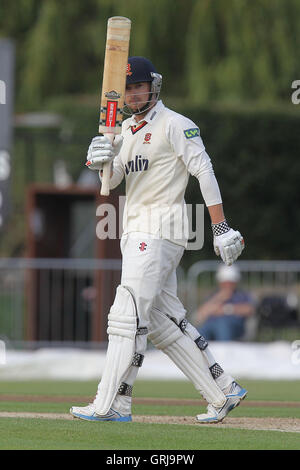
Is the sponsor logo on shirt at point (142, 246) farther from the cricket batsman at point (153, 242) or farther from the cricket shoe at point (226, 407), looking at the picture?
the cricket shoe at point (226, 407)

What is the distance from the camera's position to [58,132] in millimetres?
24453

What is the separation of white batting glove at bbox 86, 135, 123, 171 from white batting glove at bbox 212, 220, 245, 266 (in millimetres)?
773

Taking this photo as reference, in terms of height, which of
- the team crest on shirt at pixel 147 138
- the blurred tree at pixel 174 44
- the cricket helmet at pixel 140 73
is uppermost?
the blurred tree at pixel 174 44

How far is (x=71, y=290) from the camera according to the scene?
57.7 ft

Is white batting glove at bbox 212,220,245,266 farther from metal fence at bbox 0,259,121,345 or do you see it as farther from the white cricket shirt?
metal fence at bbox 0,259,121,345

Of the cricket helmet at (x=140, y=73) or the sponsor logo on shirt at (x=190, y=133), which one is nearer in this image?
the sponsor logo on shirt at (x=190, y=133)

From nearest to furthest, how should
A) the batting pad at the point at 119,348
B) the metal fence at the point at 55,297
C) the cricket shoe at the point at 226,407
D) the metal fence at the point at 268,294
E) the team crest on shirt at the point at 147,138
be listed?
the batting pad at the point at 119,348
the team crest on shirt at the point at 147,138
the cricket shoe at the point at 226,407
the metal fence at the point at 268,294
the metal fence at the point at 55,297

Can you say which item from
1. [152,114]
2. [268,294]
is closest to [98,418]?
[152,114]

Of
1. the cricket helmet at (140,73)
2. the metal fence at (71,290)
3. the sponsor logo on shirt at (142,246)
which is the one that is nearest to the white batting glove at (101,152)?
the cricket helmet at (140,73)

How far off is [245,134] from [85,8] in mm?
4767

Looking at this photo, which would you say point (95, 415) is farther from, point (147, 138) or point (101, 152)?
point (147, 138)

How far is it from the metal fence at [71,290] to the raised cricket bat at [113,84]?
935 cm

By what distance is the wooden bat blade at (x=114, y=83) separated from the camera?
7543 millimetres
